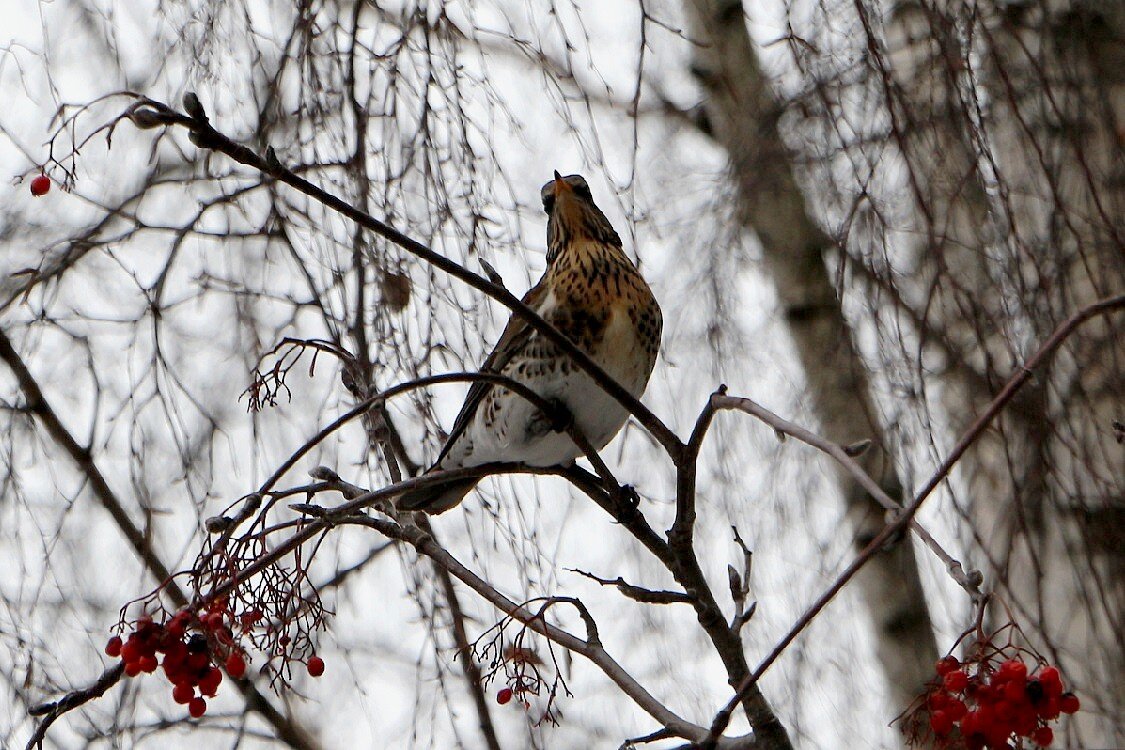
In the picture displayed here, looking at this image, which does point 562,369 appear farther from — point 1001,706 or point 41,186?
point 1001,706

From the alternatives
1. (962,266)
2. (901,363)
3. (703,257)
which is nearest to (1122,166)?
(962,266)

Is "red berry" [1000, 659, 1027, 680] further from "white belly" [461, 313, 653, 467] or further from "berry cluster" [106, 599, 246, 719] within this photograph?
"white belly" [461, 313, 653, 467]

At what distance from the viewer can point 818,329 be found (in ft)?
11.5

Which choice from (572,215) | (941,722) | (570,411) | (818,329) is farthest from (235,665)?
(818,329)

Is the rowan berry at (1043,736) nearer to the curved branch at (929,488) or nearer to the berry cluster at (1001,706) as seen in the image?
the berry cluster at (1001,706)

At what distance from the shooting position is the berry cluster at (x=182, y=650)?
153cm

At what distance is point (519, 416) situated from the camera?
9.26 feet

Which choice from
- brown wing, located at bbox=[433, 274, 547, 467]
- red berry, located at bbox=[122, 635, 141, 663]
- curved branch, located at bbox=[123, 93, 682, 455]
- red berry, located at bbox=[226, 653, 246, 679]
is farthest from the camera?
brown wing, located at bbox=[433, 274, 547, 467]

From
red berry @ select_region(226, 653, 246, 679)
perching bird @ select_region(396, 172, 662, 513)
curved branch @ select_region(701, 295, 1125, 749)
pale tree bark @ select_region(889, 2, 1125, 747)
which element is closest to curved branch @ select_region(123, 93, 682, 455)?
curved branch @ select_region(701, 295, 1125, 749)

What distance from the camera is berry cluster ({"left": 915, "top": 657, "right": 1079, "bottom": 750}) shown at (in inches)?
54.9

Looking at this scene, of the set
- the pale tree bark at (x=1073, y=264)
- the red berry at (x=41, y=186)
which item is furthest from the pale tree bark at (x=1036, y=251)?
the red berry at (x=41, y=186)

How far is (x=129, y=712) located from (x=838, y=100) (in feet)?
6.16

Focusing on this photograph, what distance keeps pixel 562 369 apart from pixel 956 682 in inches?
55.7

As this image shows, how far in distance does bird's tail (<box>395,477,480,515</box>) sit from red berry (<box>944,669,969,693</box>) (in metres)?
1.37
